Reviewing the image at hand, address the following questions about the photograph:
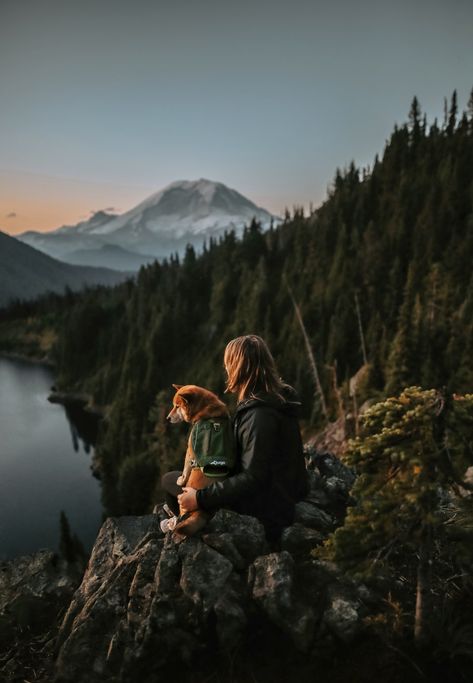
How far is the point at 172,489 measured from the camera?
7004 mm

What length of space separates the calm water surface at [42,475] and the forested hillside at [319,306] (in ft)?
20.1

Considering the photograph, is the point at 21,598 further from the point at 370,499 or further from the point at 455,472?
the point at 455,472

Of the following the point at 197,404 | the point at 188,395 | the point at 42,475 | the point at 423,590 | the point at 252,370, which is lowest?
the point at 42,475

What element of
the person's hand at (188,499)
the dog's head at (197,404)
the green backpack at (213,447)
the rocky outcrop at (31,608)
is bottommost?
the rocky outcrop at (31,608)

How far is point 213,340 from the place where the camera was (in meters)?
134

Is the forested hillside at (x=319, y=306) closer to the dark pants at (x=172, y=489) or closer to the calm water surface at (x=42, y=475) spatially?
the calm water surface at (x=42, y=475)

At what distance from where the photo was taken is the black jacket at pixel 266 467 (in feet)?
20.2

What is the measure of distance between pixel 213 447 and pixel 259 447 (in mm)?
710

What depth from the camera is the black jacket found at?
6.16 m

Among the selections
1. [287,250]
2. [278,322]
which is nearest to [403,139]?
[287,250]

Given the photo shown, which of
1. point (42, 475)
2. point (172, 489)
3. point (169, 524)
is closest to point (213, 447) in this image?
point (172, 489)

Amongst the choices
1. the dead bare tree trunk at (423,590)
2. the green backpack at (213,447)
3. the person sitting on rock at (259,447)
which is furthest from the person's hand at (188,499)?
the dead bare tree trunk at (423,590)

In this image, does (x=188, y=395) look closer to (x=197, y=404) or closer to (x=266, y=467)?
(x=197, y=404)

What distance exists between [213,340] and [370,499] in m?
129
